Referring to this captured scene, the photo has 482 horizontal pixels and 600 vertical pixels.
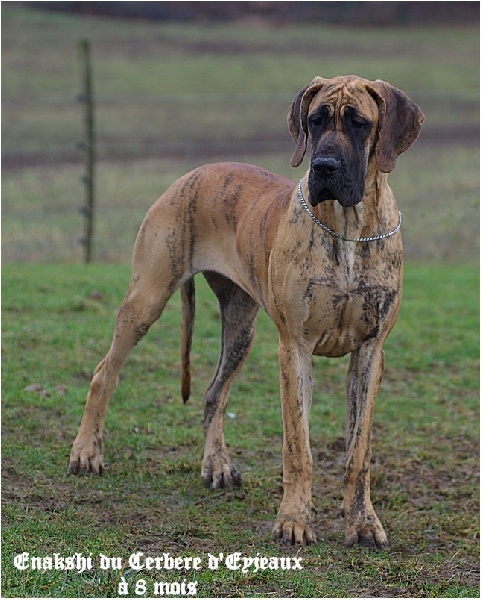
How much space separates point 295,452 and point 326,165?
1.36 meters

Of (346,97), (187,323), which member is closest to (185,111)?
(187,323)

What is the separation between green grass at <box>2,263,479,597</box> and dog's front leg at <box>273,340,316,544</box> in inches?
4.1

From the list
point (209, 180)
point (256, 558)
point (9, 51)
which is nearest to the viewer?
point (256, 558)

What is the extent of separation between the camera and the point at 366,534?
4.69 meters

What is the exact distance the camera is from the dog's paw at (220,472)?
543 centimetres

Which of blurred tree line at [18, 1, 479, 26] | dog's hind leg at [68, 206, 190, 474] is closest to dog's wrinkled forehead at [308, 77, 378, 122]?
dog's hind leg at [68, 206, 190, 474]

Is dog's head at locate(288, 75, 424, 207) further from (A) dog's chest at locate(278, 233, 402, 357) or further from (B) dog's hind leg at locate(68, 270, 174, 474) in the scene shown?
(B) dog's hind leg at locate(68, 270, 174, 474)

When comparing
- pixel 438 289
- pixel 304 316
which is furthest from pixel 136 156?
pixel 304 316

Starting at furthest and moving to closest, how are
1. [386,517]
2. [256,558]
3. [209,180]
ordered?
[209,180]
[386,517]
[256,558]

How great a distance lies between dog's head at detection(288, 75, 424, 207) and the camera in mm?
4289

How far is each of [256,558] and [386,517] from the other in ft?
3.34

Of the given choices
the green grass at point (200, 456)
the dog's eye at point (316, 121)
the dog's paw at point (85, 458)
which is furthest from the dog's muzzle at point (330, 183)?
the dog's paw at point (85, 458)

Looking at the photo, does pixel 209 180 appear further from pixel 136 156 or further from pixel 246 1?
pixel 246 1

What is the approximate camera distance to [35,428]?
239 inches
